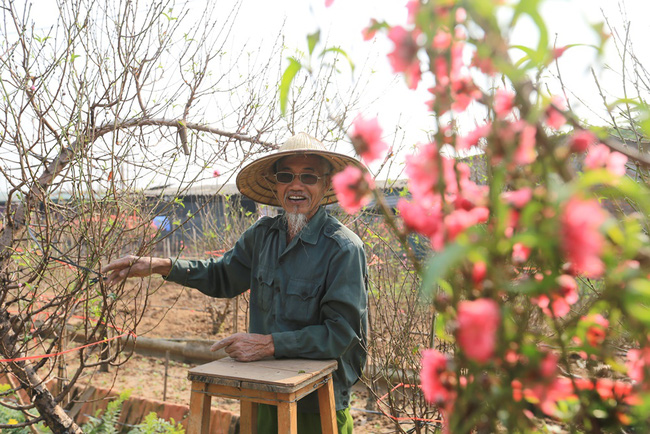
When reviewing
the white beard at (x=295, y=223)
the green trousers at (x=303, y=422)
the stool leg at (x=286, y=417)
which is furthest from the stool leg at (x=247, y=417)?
the white beard at (x=295, y=223)

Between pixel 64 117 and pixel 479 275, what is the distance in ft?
8.64

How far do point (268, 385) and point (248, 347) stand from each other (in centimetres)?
39

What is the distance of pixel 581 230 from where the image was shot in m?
0.44

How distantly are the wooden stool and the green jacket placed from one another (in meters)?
0.13

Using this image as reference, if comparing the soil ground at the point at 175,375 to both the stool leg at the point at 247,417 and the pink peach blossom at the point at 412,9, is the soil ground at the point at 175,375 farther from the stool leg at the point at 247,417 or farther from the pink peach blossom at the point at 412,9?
the pink peach blossom at the point at 412,9

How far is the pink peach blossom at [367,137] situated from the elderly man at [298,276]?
5.20 feet

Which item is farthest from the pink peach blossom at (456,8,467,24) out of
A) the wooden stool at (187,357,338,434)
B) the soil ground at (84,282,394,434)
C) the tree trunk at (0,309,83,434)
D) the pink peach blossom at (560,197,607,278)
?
the tree trunk at (0,309,83,434)

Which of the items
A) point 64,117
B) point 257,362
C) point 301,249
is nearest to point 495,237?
point 257,362

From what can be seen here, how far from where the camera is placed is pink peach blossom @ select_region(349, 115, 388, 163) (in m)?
0.66

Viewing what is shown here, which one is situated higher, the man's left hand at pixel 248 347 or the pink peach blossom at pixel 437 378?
the man's left hand at pixel 248 347

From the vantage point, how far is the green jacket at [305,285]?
7.01ft

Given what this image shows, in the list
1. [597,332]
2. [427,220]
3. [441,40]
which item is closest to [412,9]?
[441,40]

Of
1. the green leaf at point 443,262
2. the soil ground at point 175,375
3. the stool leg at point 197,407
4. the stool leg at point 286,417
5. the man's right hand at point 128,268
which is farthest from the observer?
the soil ground at point 175,375

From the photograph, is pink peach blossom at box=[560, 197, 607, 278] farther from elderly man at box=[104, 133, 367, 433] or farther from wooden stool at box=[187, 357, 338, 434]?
elderly man at box=[104, 133, 367, 433]
